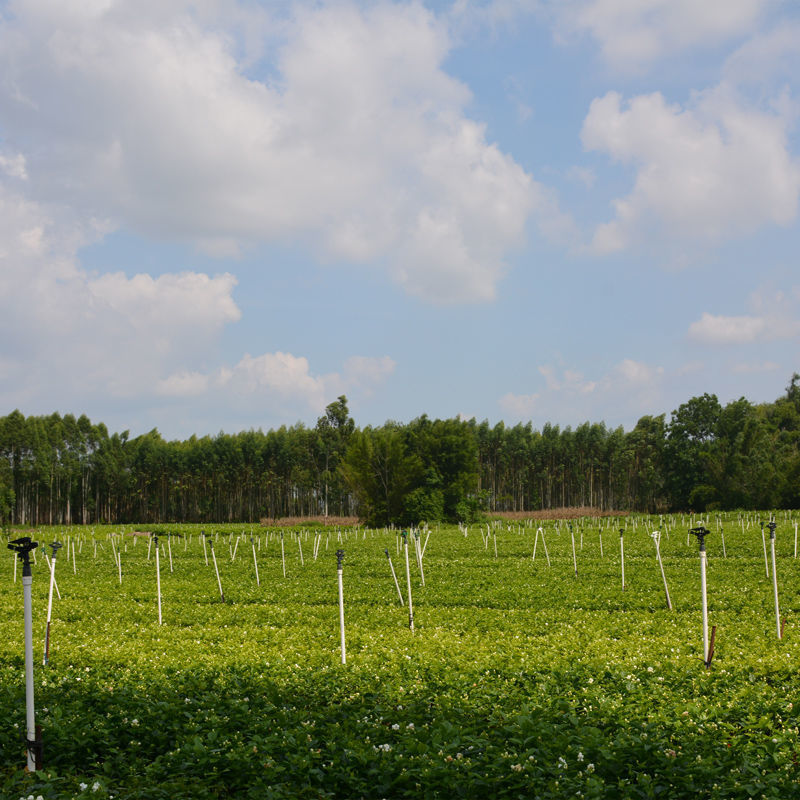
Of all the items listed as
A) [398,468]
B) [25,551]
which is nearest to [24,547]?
[25,551]

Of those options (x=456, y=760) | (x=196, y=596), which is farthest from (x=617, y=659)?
(x=196, y=596)

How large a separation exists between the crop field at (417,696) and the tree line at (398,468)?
4571 cm

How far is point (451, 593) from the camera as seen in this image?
70.1 feet

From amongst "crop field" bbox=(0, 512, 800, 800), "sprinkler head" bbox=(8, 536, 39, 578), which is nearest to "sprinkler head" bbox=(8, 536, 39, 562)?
"sprinkler head" bbox=(8, 536, 39, 578)

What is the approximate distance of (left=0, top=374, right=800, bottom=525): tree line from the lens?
67625 millimetres

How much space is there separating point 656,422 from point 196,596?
292 ft

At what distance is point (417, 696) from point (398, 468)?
5792 cm

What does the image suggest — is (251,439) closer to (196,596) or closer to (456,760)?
(196,596)

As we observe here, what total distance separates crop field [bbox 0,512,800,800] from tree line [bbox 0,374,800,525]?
4571 centimetres

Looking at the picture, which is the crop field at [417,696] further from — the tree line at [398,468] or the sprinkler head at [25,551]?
the tree line at [398,468]

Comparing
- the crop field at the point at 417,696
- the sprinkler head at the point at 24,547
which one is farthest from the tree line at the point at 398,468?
the sprinkler head at the point at 24,547

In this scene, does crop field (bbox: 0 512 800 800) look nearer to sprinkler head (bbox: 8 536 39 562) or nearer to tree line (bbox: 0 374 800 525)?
sprinkler head (bbox: 8 536 39 562)

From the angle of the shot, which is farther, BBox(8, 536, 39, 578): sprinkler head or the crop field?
BBox(8, 536, 39, 578): sprinkler head

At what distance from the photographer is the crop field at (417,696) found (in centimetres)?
693
